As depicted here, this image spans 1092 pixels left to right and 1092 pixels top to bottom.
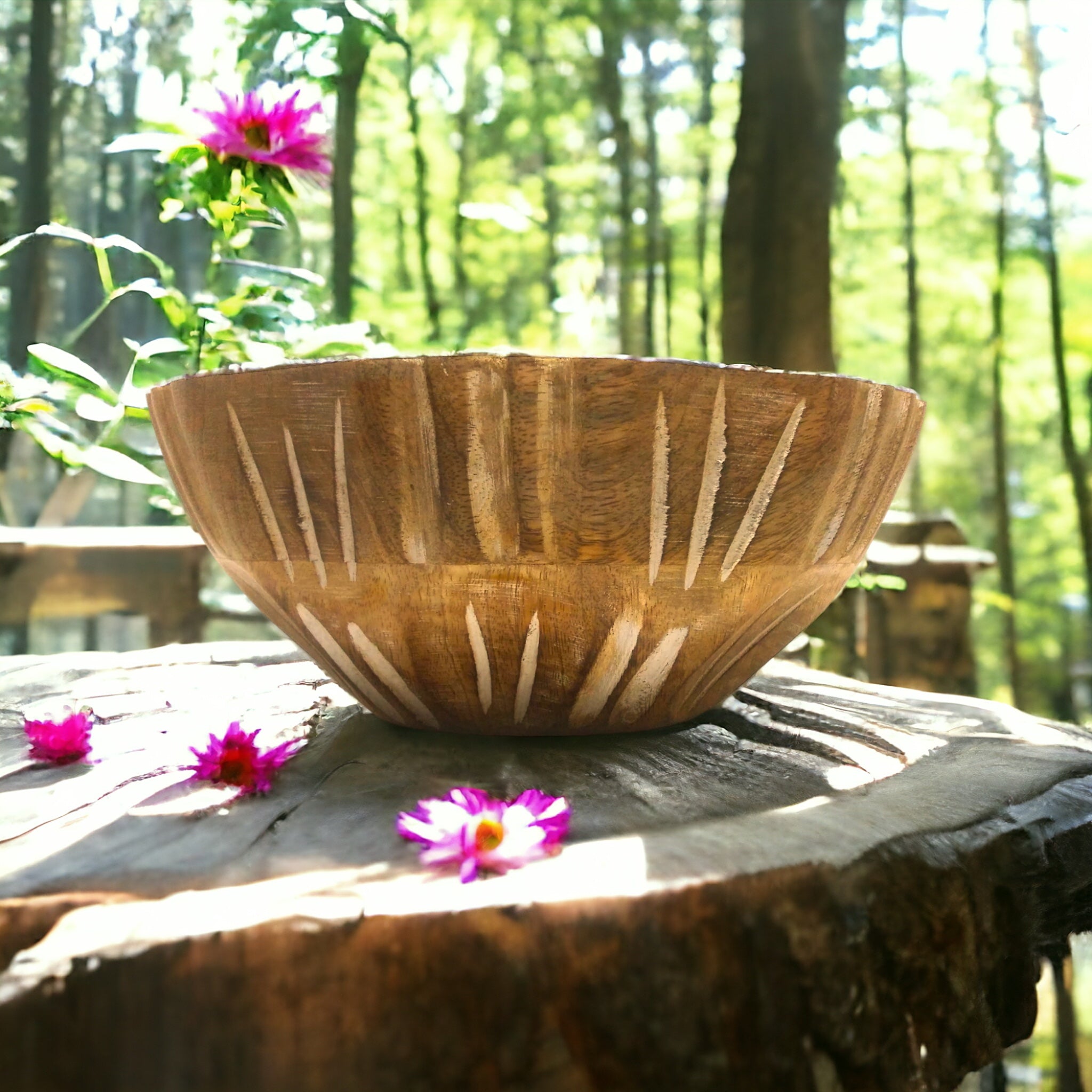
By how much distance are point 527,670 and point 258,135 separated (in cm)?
92

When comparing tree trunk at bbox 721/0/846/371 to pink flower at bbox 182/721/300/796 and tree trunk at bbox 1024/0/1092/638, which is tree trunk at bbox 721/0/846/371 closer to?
pink flower at bbox 182/721/300/796

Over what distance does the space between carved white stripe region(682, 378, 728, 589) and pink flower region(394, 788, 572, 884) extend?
0.26 m

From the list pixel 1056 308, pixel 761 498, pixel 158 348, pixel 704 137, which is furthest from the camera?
pixel 704 137

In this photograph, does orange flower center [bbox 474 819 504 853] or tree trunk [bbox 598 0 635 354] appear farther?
tree trunk [bbox 598 0 635 354]

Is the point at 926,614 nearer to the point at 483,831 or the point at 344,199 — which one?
the point at 344,199

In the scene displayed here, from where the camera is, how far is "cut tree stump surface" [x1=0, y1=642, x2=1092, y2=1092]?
566 millimetres

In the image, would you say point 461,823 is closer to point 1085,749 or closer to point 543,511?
point 543,511

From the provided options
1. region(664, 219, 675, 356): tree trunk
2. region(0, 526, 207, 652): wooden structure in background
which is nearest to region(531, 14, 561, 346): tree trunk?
region(664, 219, 675, 356): tree trunk

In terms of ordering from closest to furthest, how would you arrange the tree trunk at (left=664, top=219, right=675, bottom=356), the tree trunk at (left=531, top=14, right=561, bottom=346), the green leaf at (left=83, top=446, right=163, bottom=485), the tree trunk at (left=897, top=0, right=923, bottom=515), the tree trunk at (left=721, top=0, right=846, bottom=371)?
1. the green leaf at (left=83, top=446, right=163, bottom=485)
2. the tree trunk at (left=721, top=0, right=846, bottom=371)
3. the tree trunk at (left=897, top=0, right=923, bottom=515)
4. the tree trunk at (left=664, top=219, right=675, bottom=356)
5. the tree trunk at (left=531, top=14, right=561, bottom=346)

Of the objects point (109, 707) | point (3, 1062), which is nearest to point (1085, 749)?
point (3, 1062)

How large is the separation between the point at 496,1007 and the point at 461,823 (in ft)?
0.43

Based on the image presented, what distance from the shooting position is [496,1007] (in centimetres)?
58

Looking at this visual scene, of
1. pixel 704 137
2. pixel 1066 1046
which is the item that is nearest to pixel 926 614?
pixel 1066 1046

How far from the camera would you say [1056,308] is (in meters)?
7.12
